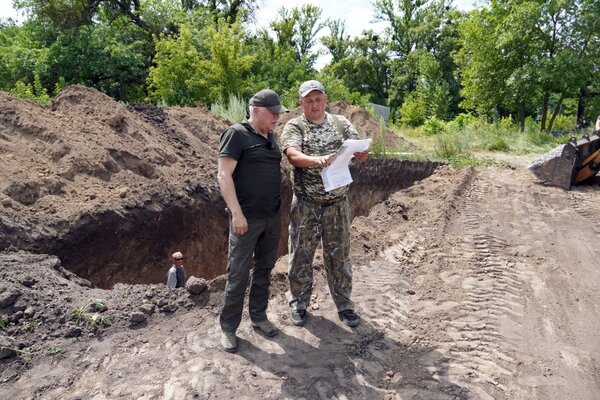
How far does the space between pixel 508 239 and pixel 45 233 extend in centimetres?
626

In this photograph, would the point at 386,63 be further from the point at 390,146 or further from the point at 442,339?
the point at 442,339

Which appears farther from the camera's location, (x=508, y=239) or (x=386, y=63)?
(x=386, y=63)

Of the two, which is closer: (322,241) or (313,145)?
(313,145)

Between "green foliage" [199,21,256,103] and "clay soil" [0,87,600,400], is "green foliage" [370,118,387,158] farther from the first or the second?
"green foliage" [199,21,256,103]

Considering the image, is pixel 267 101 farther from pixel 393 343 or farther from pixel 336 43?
pixel 336 43

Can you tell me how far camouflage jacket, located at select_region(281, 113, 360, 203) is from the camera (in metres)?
3.73

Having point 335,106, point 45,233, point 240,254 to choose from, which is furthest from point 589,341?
point 335,106

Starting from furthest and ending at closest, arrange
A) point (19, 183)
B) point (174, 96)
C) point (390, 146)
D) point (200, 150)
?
point (174, 96) → point (390, 146) → point (200, 150) → point (19, 183)

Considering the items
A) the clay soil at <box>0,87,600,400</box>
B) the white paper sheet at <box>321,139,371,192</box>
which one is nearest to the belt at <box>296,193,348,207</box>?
the white paper sheet at <box>321,139,371,192</box>

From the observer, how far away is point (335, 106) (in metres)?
16.5

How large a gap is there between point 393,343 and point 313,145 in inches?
72.5

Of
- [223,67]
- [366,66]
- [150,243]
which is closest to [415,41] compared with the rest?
[366,66]

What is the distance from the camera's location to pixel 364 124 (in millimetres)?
15273

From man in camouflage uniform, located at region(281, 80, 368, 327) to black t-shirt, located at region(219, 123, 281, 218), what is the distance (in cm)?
19
